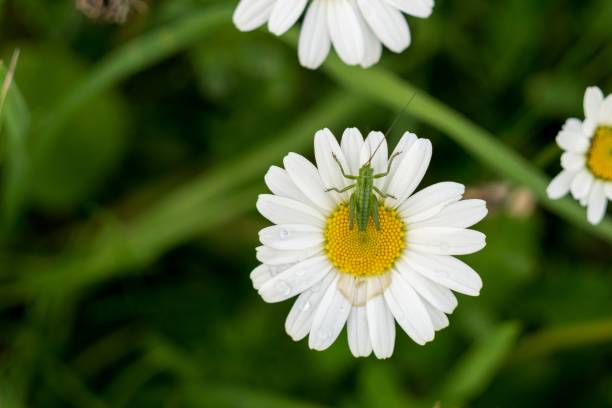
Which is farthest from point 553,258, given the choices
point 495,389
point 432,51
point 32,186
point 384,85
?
point 32,186

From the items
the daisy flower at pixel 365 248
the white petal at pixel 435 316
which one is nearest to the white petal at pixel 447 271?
the daisy flower at pixel 365 248

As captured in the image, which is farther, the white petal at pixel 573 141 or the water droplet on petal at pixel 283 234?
the white petal at pixel 573 141

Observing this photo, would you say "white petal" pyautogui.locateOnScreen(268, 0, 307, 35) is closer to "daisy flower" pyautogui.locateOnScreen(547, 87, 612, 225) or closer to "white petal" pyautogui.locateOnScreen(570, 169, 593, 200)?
"daisy flower" pyautogui.locateOnScreen(547, 87, 612, 225)

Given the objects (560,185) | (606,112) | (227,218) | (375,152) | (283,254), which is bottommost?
(283,254)

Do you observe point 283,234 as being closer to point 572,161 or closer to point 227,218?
point 572,161

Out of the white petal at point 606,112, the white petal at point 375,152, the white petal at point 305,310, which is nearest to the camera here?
the white petal at point 375,152

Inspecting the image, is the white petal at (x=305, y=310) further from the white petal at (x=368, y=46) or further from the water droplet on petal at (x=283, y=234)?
the white petal at (x=368, y=46)

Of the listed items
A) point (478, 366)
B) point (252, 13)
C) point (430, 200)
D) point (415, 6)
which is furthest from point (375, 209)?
point (478, 366)
